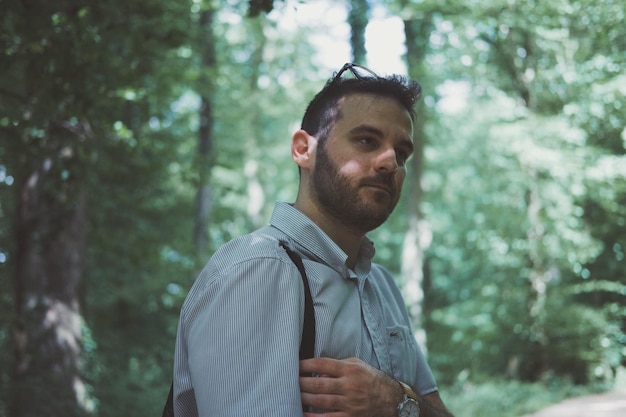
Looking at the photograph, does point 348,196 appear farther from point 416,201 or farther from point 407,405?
point 416,201

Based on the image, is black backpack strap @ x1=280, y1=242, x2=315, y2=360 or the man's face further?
the man's face

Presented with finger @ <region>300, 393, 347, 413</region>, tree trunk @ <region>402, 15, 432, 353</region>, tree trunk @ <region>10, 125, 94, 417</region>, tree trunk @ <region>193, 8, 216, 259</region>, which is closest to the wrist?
finger @ <region>300, 393, 347, 413</region>

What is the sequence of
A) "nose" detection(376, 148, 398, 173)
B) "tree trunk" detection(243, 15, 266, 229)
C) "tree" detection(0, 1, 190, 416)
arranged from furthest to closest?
"tree trunk" detection(243, 15, 266, 229) < "tree" detection(0, 1, 190, 416) < "nose" detection(376, 148, 398, 173)

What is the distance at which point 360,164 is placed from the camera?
1911 millimetres

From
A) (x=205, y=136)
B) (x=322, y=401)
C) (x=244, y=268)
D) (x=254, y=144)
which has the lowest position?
(x=322, y=401)

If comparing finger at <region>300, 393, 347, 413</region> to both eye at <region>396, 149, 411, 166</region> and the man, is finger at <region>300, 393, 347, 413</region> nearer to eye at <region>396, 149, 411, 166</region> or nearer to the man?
the man

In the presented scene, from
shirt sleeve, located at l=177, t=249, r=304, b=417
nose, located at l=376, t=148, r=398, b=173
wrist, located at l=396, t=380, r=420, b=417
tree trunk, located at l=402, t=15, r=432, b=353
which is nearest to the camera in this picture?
shirt sleeve, located at l=177, t=249, r=304, b=417

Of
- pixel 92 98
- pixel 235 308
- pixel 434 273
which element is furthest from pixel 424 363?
pixel 434 273

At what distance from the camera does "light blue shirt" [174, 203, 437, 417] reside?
1.47m

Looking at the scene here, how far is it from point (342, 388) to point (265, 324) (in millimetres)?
252

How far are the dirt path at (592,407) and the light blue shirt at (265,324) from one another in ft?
29.1

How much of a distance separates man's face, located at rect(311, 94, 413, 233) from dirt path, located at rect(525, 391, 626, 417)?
346 inches

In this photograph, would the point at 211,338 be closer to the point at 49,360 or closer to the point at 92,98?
the point at 92,98

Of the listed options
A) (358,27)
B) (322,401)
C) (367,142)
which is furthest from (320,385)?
(358,27)
